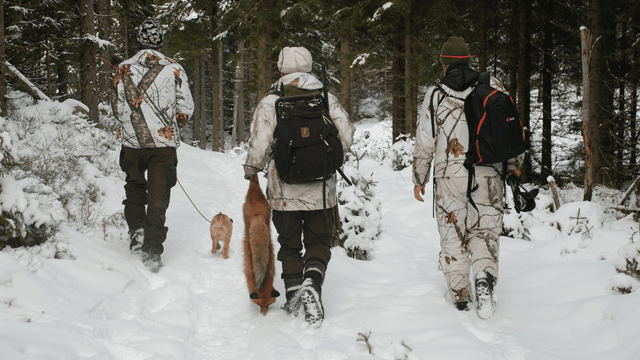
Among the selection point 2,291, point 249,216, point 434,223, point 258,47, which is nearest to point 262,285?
point 249,216

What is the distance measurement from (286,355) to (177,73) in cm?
315

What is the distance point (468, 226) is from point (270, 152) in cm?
170

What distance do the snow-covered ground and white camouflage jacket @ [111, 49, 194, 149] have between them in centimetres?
115

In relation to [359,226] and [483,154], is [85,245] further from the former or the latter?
[483,154]

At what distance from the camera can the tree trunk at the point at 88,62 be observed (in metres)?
10.3

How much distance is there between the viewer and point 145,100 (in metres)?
4.33

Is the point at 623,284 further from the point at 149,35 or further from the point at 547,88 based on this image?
the point at 547,88

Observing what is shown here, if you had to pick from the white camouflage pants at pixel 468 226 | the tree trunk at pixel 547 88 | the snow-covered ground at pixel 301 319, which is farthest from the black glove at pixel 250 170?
the tree trunk at pixel 547 88

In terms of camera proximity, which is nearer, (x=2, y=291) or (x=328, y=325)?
(x=2, y=291)

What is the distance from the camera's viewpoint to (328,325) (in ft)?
10.5

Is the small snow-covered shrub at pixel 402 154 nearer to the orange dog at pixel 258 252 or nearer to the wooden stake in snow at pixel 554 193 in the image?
the wooden stake in snow at pixel 554 193

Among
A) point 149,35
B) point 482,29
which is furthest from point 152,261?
point 482,29

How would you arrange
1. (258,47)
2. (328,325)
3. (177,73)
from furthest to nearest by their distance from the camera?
(258,47), (177,73), (328,325)

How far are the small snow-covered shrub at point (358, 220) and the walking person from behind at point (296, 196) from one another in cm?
163
